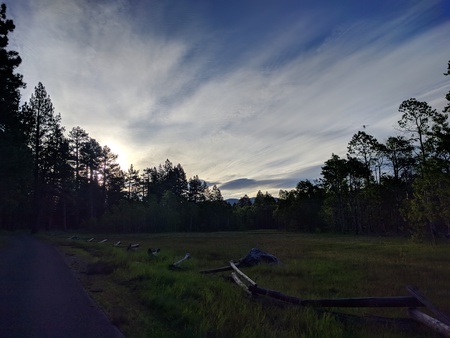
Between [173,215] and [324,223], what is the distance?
39945 millimetres

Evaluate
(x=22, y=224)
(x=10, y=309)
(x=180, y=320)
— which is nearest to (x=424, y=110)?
(x=180, y=320)

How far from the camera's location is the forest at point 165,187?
2567 centimetres

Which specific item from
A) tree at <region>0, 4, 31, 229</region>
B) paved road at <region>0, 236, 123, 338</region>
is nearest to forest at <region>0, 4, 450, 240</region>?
tree at <region>0, 4, 31, 229</region>

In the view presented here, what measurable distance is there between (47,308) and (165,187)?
10985 centimetres

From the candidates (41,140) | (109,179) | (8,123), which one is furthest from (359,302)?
(109,179)

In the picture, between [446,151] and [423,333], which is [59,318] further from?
[446,151]

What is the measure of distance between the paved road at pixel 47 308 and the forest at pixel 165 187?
1508 centimetres

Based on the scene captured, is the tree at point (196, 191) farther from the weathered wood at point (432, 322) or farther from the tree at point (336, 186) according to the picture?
the weathered wood at point (432, 322)

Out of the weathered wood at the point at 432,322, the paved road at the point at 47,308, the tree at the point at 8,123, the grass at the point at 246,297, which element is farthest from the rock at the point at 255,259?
the tree at the point at 8,123

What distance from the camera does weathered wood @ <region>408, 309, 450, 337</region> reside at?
220 inches

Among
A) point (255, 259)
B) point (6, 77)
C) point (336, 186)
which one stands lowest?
point (255, 259)

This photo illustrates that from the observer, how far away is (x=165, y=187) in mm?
116500

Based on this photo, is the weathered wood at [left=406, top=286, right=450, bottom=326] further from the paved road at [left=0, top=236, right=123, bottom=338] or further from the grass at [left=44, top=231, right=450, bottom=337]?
the paved road at [left=0, top=236, right=123, bottom=338]

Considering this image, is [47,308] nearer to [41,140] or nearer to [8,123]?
[8,123]
